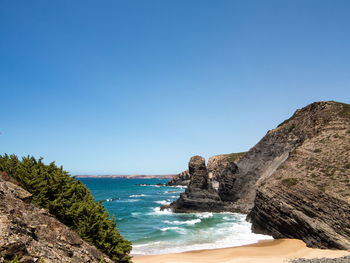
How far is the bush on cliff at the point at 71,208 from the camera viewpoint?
37.9 ft

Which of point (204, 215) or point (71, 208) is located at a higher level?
point (71, 208)

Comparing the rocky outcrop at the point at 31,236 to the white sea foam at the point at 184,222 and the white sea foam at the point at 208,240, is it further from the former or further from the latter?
the white sea foam at the point at 184,222

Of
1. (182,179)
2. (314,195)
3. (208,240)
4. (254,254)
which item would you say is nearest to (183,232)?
(208,240)

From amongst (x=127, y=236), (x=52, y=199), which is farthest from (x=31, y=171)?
(x=127, y=236)

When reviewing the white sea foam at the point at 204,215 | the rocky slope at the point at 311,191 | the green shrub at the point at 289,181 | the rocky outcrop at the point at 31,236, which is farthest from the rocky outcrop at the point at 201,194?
the rocky outcrop at the point at 31,236

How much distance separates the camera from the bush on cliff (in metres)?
11.6

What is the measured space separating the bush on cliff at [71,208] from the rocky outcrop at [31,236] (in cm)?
105

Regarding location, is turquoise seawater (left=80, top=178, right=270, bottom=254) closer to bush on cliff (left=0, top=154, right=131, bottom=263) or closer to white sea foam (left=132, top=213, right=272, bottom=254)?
white sea foam (left=132, top=213, right=272, bottom=254)

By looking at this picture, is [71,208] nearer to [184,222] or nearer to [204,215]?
[184,222]

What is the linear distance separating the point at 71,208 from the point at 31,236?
3467 millimetres

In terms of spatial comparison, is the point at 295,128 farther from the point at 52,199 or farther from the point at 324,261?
the point at 52,199

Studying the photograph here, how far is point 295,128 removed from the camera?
1969 inches

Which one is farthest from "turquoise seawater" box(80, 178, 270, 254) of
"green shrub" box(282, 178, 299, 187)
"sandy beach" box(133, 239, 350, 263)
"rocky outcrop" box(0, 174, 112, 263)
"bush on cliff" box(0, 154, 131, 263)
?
"rocky outcrop" box(0, 174, 112, 263)

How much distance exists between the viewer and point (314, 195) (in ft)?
72.2
